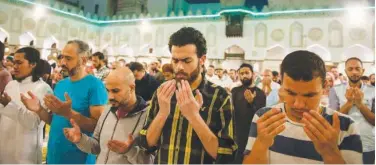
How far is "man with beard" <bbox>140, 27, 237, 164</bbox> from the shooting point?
1362 millimetres

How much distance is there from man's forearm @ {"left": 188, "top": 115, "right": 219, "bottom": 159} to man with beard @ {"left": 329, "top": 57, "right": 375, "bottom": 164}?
1.34m

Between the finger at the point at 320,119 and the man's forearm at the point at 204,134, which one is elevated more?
the finger at the point at 320,119

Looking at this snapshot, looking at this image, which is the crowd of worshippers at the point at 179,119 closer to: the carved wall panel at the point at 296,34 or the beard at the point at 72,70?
the beard at the point at 72,70

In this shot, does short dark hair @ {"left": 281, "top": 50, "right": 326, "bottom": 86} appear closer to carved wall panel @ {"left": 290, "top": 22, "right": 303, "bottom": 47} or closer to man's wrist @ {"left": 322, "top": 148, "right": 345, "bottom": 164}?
man's wrist @ {"left": 322, "top": 148, "right": 345, "bottom": 164}

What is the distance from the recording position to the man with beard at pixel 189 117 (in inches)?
53.6

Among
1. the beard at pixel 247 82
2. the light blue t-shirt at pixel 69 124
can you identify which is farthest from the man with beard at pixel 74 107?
the beard at pixel 247 82

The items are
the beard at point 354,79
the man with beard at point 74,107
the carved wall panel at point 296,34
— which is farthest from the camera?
the carved wall panel at point 296,34

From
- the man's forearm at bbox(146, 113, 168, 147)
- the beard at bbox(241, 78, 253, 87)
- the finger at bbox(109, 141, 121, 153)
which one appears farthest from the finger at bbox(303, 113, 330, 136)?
the beard at bbox(241, 78, 253, 87)

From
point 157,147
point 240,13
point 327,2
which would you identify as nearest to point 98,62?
point 157,147

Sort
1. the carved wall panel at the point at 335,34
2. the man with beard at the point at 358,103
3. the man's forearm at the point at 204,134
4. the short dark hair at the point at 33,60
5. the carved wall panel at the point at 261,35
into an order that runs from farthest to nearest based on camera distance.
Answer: the carved wall panel at the point at 261,35
the carved wall panel at the point at 335,34
the man with beard at the point at 358,103
the short dark hair at the point at 33,60
the man's forearm at the point at 204,134

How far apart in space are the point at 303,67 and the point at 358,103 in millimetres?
1710

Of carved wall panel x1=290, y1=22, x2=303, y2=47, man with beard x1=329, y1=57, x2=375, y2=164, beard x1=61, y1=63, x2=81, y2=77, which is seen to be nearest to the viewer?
beard x1=61, y1=63, x2=81, y2=77

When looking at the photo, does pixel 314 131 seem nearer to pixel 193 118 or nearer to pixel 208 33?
pixel 193 118

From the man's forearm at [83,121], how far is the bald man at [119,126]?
259 mm
